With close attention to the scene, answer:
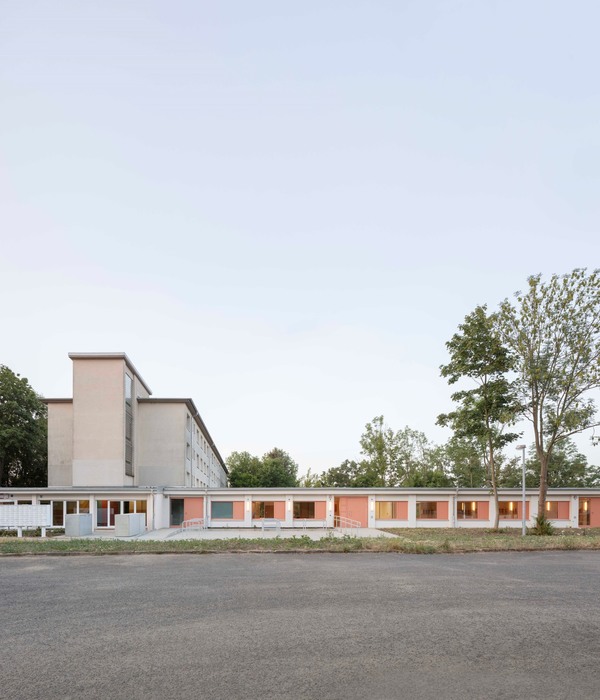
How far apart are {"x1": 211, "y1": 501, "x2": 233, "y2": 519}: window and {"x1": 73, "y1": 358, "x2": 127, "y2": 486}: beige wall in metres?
7.65

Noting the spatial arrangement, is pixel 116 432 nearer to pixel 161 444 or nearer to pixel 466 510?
pixel 161 444

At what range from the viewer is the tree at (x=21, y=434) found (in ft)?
204

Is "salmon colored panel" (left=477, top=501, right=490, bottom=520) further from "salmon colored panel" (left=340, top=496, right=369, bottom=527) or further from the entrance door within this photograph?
the entrance door

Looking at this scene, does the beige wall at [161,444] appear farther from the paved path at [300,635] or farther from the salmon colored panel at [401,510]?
the paved path at [300,635]

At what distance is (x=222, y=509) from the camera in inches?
1853

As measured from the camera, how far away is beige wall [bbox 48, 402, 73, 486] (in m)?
54.2

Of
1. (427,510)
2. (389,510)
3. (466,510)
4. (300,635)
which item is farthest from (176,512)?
(300,635)

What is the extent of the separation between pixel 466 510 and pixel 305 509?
13.2 meters

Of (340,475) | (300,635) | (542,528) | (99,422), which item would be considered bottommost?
(340,475)

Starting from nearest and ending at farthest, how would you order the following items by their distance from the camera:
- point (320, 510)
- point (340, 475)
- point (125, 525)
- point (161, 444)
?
1. point (125, 525)
2. point (320, 510)
3. point (161, 444)
4. point (340, 475)

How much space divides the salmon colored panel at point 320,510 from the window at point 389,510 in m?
4.22

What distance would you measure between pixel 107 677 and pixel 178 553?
17.4m

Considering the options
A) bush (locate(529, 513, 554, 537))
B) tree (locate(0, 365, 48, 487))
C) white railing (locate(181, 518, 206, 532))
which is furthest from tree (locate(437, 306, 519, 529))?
tree (locate(0, 365, 48, 487))

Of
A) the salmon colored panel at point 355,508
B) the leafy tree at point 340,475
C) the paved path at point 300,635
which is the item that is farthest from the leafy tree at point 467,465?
the paved path at point 300,635
